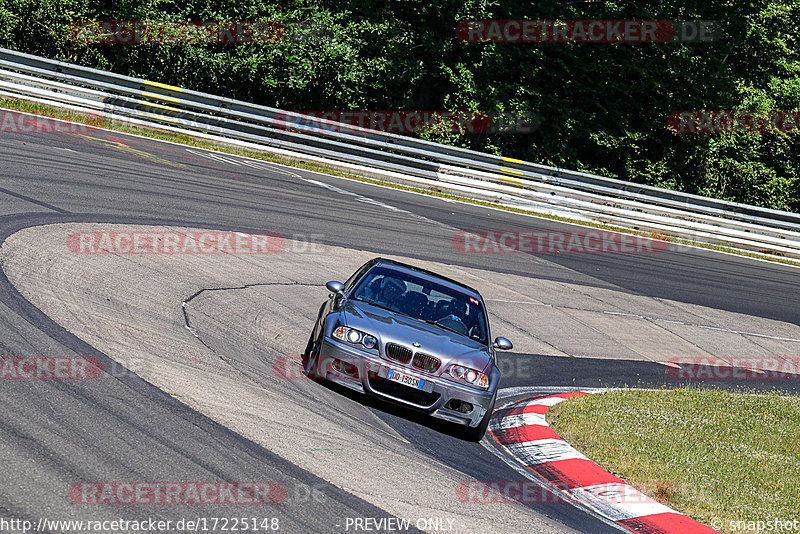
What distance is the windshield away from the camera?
9094 millimetres

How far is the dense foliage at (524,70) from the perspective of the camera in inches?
1038

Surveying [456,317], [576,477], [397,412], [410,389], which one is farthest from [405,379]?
[576,477]

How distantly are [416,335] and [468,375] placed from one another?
2.08 ft

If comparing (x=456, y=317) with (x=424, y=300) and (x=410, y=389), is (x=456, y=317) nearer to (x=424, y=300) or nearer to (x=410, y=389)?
(x=424, y=300)

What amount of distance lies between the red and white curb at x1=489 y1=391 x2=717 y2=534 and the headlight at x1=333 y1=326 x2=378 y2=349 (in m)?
1.75

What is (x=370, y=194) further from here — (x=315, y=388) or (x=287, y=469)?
(x=287, y=469)

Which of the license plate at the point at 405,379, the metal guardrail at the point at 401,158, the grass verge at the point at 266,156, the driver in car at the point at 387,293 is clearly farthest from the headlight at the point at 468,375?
the metal guardrail at the point at 401,158

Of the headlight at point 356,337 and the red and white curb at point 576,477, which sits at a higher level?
the headlight at point 356,337

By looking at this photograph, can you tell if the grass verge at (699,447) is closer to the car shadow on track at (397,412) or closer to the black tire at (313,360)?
the car shadow on track at (397,412)

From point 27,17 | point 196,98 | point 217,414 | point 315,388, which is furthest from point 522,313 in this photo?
point 27,17

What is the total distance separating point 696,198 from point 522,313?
527 inches

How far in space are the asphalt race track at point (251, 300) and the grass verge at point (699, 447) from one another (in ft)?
3.89

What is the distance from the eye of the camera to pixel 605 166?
30.8 metres

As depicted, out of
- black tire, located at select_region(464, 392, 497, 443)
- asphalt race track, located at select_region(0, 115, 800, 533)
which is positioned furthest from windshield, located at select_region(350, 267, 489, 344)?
asphalt race track, located at select_region(0, 115, 800, 533)
